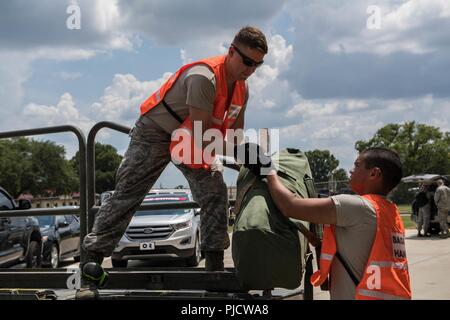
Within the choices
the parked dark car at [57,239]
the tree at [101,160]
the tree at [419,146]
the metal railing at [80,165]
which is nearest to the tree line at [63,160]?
the tree at [419,146]

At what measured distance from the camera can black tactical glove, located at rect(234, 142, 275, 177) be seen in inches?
111

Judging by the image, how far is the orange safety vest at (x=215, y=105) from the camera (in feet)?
10.4

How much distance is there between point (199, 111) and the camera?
10.1 feet

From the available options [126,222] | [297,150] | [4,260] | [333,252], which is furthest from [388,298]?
[4,260]

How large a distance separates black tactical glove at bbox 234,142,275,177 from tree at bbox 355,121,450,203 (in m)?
76.9

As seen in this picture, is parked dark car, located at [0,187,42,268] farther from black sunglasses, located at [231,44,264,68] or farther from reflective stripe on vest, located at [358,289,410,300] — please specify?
reflective stripe on vest, located at [358,289,410,300]

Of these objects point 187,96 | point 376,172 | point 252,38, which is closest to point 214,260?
point 187,96

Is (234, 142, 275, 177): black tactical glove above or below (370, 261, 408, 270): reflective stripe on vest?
above

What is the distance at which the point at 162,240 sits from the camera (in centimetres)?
1229

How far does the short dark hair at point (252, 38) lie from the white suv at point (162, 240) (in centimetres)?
894

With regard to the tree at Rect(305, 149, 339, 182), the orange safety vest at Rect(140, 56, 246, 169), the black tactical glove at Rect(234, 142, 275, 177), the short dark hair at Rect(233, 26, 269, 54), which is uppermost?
the tree at Rect(305, 149, 339, 182)

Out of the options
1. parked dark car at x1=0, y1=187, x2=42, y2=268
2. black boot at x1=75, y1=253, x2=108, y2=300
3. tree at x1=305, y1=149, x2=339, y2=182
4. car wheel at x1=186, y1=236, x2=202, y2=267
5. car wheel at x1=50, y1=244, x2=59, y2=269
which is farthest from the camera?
tree at x1=305, y1=149, x2=339, y2=182

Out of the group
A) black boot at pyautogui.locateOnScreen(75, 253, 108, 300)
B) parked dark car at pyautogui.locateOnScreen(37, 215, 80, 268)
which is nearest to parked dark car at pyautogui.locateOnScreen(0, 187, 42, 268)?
parked dark car at pyautogui.locateOnScreen(37, 215, 80, 268)
